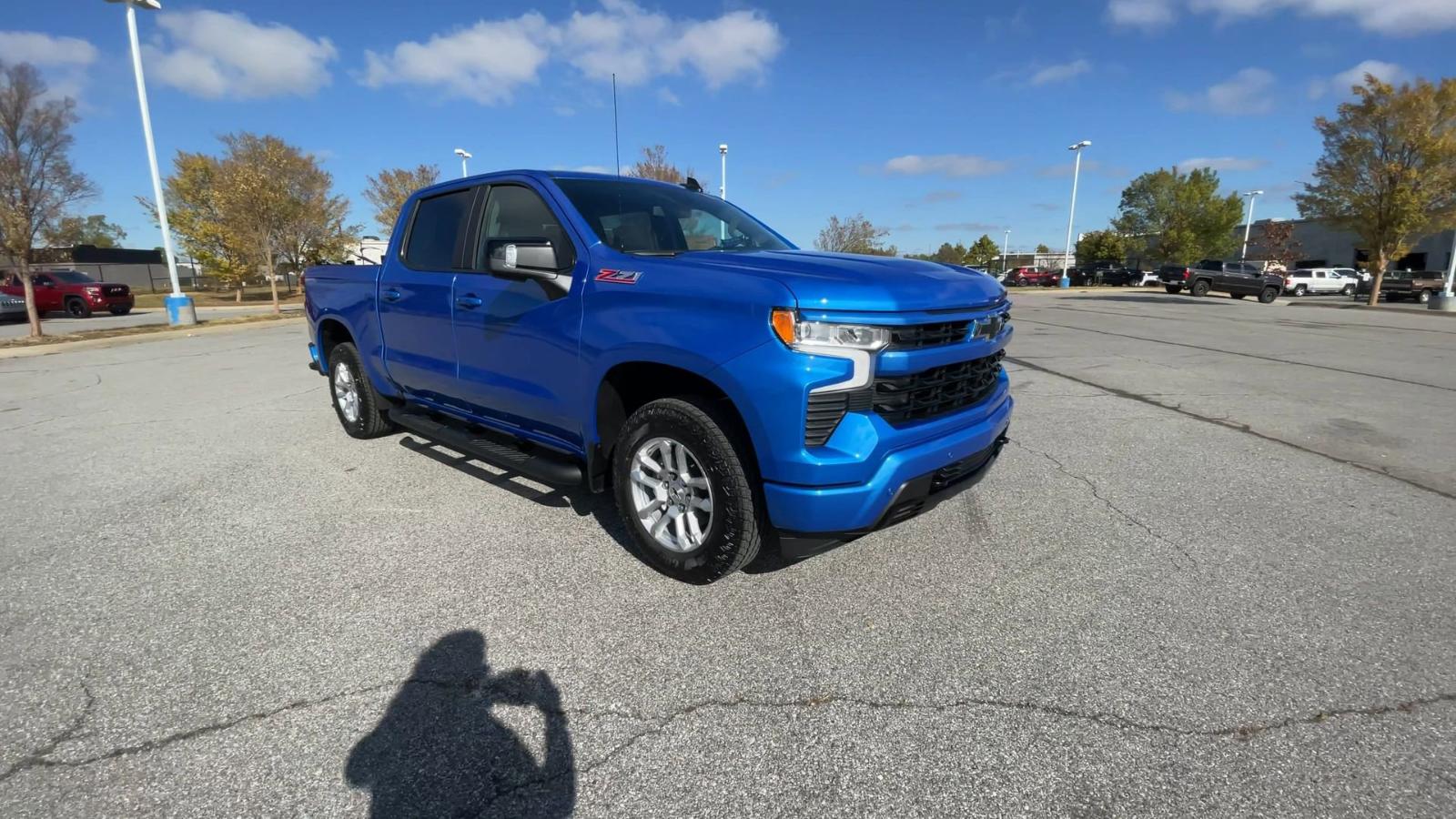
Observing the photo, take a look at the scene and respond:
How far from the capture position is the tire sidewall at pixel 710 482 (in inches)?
109

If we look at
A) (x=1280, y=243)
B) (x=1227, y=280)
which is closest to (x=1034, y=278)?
(x=1227, y=280)

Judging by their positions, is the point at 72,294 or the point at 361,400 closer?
the point at 361,400

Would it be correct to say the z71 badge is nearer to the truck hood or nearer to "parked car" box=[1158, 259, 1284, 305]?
the truck hood

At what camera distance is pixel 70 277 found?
78.3 feet

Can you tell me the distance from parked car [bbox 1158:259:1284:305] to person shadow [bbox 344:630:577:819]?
1498 inches

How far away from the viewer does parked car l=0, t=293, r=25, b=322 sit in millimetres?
21141

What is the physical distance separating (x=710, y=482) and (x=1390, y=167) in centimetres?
3316

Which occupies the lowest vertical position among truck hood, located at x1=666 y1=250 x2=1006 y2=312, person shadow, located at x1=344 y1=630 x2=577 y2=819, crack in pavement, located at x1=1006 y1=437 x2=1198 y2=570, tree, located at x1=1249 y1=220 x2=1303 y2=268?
person shadow, located at x1=344 y1=630 x2=577 y2=819

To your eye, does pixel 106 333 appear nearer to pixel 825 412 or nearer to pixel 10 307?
pixel 10 307

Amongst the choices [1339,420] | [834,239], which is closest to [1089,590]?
[1339,420]

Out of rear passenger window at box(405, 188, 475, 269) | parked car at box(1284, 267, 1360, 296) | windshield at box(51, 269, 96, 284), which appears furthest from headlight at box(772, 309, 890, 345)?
parked car at box(1284, 267, 1360, 296)

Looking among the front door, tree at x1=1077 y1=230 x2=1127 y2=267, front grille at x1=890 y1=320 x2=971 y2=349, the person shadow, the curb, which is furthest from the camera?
tree at x1=1077 y1=230 x2=1127 y2=267

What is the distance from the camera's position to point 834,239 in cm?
3934

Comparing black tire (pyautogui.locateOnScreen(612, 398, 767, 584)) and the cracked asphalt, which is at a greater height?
black tire (pyautogui.locateOnScreen(612, 398, 767, 584))
